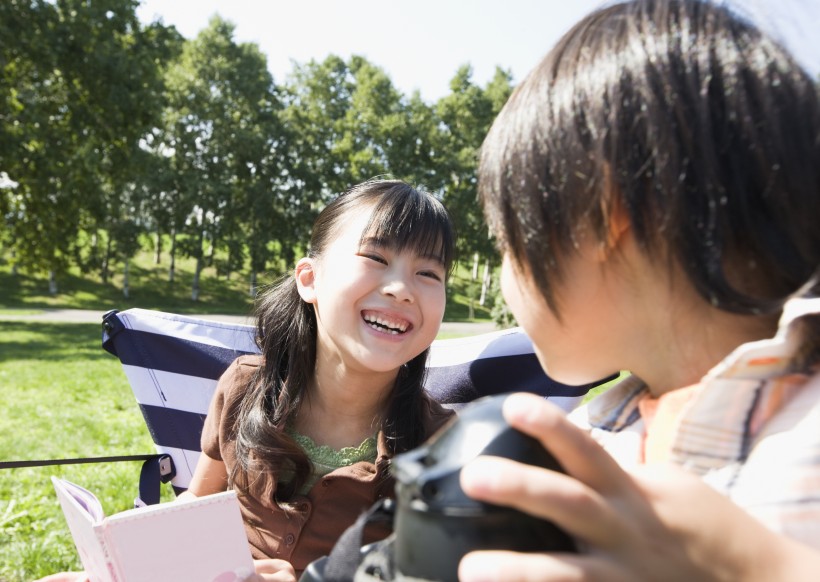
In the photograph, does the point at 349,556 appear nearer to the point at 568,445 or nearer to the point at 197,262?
the point at 568,445

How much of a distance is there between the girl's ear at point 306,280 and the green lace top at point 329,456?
40 cm

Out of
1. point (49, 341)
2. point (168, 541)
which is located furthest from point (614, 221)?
point (49, 341)

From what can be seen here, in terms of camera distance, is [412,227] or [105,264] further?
[105,264]

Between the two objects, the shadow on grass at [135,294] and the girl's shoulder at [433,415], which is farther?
the shadow on grass at [135,294]

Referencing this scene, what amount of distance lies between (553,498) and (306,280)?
1.58 meters

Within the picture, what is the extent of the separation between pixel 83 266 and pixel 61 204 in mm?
11410

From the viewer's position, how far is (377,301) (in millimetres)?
1693

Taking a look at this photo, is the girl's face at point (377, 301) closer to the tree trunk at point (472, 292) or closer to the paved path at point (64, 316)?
the paved path at point (64, 316)

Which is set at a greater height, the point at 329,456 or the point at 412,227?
the point at 412,227

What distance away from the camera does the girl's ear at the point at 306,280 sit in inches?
76.7

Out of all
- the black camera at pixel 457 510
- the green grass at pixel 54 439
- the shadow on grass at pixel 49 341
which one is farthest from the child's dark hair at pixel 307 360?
the shadow on grass at pixel 49 341

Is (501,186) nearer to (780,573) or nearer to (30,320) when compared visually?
(780,573)

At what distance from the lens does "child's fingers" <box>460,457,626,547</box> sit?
1.52 feet

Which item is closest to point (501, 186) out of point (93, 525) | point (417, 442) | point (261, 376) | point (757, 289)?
point (757, 289)
